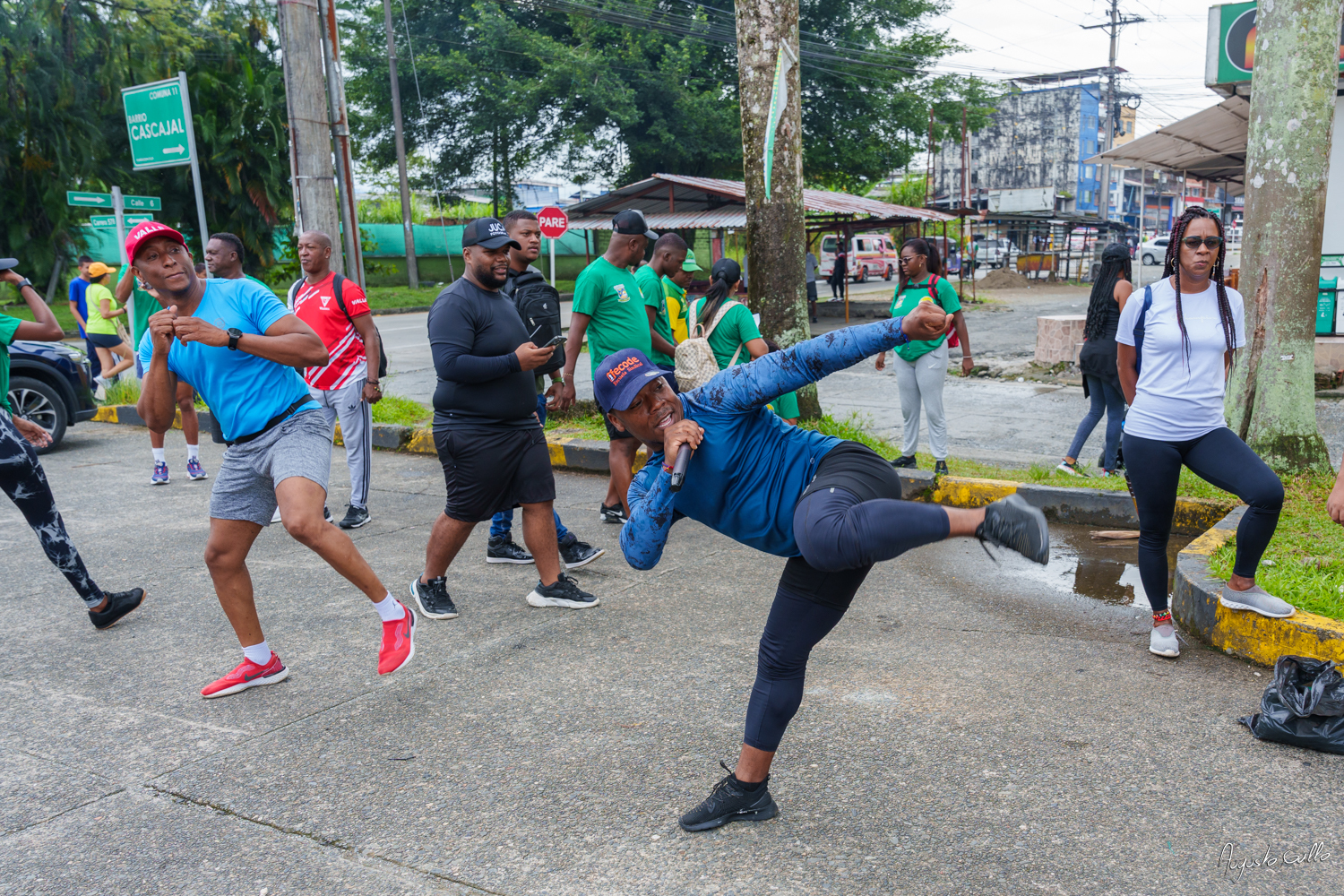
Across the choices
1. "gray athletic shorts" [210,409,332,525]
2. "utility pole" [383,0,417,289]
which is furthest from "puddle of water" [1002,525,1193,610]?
"utility pole" [383,0,417,289]

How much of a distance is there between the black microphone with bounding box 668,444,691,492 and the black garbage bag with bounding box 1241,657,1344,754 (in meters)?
2.24

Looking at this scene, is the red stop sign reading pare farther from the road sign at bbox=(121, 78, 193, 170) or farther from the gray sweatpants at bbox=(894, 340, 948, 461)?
the gray sweatpants at bbox=(894, 340, 948, 461)

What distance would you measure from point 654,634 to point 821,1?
31.6 m

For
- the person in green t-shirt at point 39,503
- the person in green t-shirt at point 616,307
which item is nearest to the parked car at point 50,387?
the person in green t-shirt at point 39,503

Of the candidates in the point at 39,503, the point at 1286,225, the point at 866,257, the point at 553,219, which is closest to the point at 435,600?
the point at 39,503

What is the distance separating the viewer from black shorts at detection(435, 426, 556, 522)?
464 cm

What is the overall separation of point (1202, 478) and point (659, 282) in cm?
356

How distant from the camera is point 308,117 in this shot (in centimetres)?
866

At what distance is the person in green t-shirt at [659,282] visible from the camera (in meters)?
6.43

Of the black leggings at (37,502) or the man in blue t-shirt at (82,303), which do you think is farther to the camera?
the man in blue t-shirt at (82,303)

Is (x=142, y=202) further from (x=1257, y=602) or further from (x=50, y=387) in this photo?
(x=1257, y=602)

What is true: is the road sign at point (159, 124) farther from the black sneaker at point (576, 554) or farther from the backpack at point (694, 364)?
the black sneaker at point (576, 554)

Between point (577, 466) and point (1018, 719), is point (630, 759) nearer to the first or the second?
point (1018, 719)

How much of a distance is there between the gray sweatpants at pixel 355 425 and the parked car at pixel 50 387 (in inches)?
187
